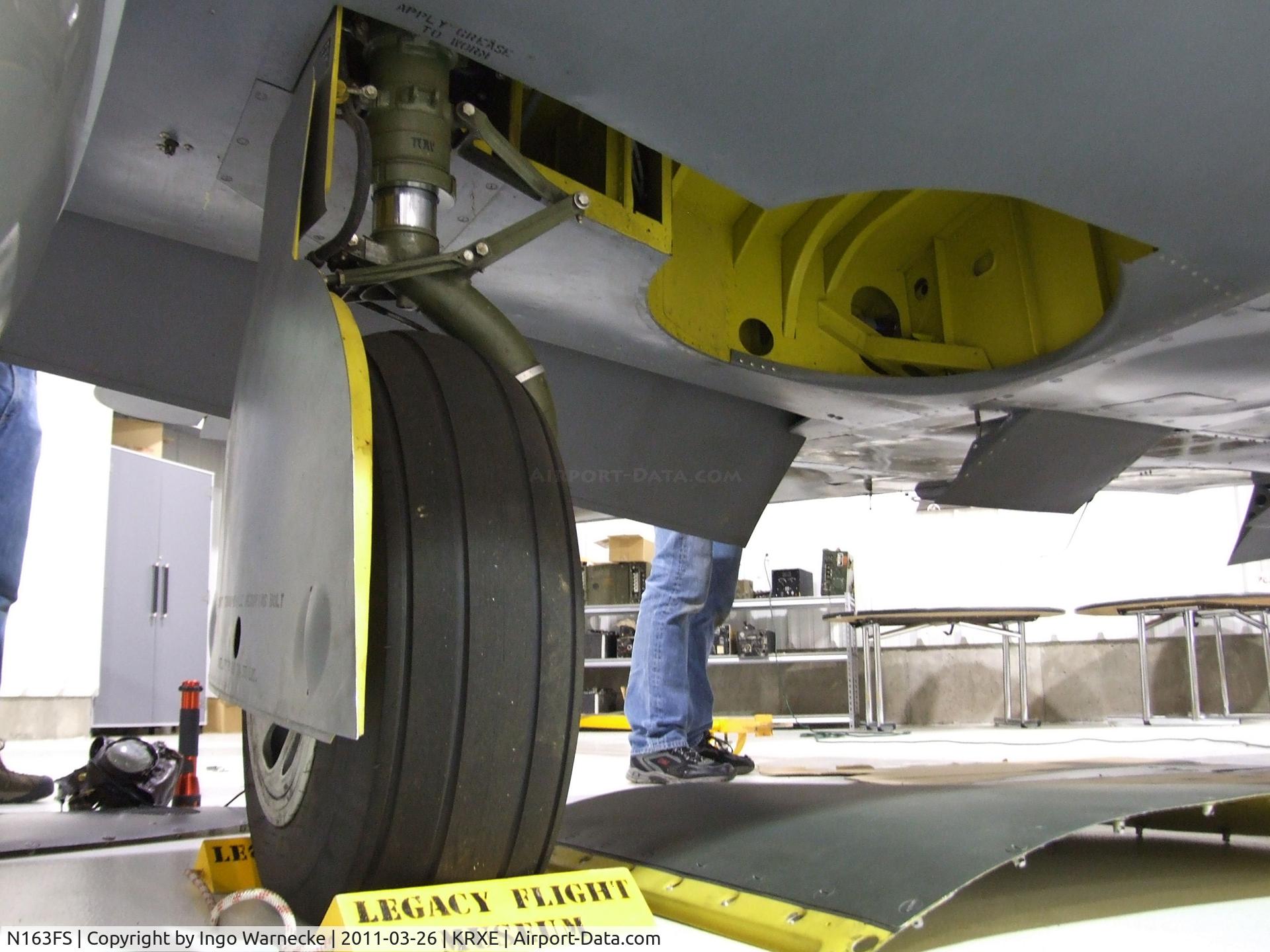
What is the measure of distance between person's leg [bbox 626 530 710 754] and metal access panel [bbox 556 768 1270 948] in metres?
0.83

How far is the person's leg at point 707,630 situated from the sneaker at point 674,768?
76 mm

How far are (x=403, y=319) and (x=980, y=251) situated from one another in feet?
3.80

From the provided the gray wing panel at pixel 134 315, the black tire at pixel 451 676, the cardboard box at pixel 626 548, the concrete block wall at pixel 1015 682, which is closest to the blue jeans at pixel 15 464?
the gray wing panel at pixel 134 315

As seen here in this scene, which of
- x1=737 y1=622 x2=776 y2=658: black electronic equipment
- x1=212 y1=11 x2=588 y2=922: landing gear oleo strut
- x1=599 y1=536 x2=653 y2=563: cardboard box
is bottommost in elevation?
x1=737 y1=622 x2=776 y2=658: black electronic equipment

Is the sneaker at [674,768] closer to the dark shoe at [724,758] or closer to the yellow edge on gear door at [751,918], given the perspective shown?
the dark shoe at [724,758]

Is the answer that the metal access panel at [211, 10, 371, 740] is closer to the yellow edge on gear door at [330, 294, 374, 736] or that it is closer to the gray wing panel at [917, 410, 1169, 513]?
the yellow edge on gear door at [330, 294, 374, 736]

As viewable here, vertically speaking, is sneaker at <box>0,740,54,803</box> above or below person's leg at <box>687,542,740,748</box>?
below

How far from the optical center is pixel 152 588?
714cm

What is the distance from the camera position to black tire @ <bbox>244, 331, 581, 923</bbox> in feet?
2.72

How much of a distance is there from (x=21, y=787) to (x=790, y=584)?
17.6 ft

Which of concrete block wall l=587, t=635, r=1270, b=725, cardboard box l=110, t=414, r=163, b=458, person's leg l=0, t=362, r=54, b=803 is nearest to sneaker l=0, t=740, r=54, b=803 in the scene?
person's leg l=0, t=362, r=54, b=803

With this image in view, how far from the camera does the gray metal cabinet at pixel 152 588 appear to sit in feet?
22.2

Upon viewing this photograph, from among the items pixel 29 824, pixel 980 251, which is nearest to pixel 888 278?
pixel 980 251

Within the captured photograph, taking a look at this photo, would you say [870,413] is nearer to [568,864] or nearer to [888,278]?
[888,278]
